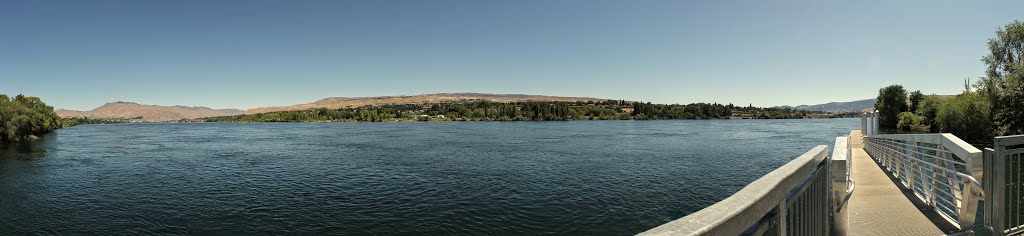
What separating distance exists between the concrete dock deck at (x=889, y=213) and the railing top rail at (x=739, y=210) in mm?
5471

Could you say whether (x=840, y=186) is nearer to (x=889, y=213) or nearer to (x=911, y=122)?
(x=889, y=213)

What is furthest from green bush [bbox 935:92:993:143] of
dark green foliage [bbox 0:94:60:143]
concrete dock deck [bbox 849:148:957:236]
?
dark green foliage [bbox 0:94:60:143]

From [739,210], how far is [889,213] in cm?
831

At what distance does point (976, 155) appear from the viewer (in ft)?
17.9

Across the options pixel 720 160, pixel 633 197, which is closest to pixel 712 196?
pixel 633 197

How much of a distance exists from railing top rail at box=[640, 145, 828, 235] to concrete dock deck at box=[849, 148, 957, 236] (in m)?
5.47

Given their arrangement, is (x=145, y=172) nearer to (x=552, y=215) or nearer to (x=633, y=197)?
(x=552, y=215)

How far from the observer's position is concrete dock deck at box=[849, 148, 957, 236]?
282 inches

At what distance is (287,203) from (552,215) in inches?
409

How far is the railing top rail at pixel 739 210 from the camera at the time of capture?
1900 millimetres

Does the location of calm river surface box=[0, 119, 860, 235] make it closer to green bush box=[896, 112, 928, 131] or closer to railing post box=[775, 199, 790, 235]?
railing post box=[775, 199, 790, 235]

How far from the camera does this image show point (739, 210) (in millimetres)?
2154

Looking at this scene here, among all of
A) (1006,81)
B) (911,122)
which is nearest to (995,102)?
(1006,81)

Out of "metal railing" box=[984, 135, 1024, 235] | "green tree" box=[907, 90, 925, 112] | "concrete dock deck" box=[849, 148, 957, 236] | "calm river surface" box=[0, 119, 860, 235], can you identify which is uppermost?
"green tree" box=[907, 90, 925, 112]
